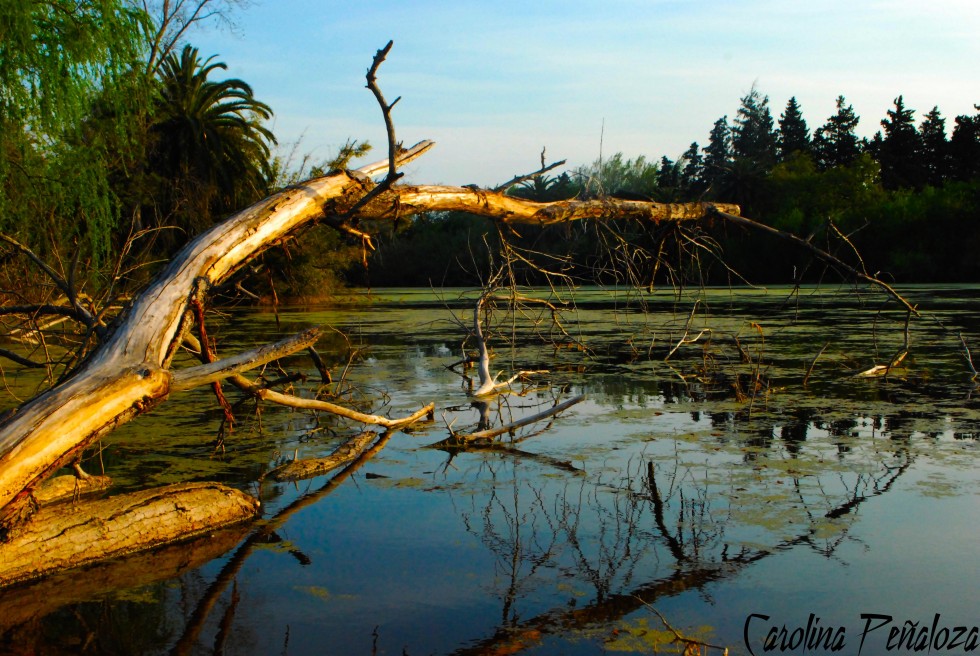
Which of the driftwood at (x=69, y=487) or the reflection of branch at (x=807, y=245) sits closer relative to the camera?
the driftwood at (x=69, y=487)

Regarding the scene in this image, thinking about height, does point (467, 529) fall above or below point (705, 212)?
below

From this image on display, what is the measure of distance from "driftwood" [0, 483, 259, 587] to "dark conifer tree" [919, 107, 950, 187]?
184ft

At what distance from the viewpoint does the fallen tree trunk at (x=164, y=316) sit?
354 centimetres

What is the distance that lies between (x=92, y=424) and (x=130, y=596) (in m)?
0.70

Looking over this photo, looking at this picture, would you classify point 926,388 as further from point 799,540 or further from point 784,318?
point 784,318

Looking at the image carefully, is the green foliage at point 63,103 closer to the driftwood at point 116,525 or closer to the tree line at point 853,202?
the driftwood at point 116,525

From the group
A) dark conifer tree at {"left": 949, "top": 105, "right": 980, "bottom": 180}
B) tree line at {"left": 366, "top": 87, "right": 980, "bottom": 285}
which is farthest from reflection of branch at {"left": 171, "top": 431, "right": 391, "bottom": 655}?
dark conifer tree at {"left": 949, "top": 105, "right": 980, "bottom": 180}

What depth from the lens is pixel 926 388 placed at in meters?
8.37

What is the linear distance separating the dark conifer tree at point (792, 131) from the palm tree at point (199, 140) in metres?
54.5

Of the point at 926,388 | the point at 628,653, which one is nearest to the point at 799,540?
the point at 628,653

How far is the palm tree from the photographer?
24344 mm

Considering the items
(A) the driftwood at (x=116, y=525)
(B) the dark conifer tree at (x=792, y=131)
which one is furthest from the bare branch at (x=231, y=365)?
(B) the dark conifer tree at (x=792, y=131)

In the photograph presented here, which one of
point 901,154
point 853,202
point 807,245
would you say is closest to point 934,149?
point 901,154

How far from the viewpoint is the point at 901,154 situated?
5578 cm
